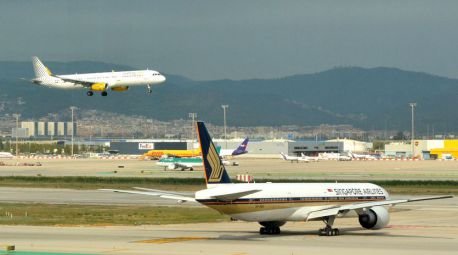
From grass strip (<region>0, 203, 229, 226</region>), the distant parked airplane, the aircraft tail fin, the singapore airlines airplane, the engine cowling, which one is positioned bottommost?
grass strip (<region>0, 203, 229, 226</region>)

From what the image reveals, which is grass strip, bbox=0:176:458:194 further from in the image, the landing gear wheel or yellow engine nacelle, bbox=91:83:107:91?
the landing gear wheel

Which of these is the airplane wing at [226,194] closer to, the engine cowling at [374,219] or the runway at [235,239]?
the runway at [235,239]

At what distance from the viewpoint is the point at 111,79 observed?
139m

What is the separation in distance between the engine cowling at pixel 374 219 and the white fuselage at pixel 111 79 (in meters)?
83.1

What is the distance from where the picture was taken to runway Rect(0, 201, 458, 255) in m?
50.7

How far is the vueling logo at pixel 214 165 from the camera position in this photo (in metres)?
56.2

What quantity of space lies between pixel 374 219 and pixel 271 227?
6.42 meters

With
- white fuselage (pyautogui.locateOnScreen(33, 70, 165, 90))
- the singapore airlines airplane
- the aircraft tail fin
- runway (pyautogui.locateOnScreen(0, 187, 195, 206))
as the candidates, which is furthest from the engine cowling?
the aircraft tail fin

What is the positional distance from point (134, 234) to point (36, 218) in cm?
1696

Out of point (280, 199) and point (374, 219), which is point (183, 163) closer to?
point (374, 219)

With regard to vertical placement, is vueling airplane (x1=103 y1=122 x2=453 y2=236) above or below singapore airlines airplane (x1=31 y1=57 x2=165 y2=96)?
below

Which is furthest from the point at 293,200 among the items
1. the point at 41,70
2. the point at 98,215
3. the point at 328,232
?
the point at 41,70

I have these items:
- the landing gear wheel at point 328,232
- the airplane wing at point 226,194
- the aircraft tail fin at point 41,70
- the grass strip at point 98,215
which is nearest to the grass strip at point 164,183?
the aircraft tail fin at point 41,70

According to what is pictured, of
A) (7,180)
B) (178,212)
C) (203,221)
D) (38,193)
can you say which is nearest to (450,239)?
(203,221)
